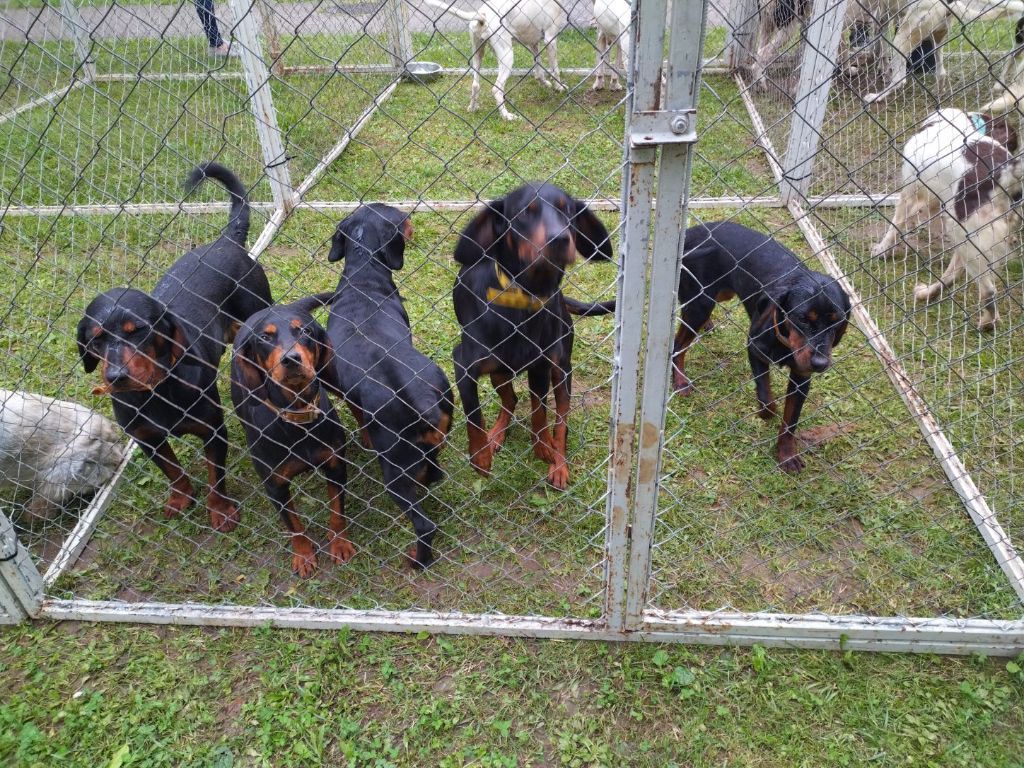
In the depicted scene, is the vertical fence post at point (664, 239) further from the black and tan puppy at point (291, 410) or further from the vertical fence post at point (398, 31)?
the vertical fence post at point (398, 31)

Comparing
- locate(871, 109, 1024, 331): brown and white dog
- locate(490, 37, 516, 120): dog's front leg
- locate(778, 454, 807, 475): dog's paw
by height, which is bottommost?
locate(778, 454, 807, 475): dog's paw

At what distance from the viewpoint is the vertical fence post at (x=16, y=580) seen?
2.55 metres

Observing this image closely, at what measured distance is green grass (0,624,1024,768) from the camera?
7.52 ft

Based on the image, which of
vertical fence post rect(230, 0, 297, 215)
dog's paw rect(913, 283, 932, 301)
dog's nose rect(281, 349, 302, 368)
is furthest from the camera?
vertical fence post rect(230, 0, 297, 215)

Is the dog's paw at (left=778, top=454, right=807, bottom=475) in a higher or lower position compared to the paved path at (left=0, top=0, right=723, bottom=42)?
lower

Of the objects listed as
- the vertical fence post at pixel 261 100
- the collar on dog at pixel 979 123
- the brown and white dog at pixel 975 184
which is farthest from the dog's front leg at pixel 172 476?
the collar on dog at pixel 979 123

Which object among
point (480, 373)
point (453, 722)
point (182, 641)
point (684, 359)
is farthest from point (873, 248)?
point (182, 641)

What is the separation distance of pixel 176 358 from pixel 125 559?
3.07 ft

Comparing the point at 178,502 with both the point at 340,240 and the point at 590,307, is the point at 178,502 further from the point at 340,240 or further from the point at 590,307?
the point at 590,307

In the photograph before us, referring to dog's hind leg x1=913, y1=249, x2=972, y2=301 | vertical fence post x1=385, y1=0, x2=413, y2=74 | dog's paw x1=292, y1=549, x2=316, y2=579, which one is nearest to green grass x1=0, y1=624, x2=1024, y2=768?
dog's paw x1=292, y1=549, x2=316, y2=579

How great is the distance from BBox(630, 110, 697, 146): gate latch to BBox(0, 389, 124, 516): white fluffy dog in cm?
267

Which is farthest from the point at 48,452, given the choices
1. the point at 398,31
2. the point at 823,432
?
the point at 398,31

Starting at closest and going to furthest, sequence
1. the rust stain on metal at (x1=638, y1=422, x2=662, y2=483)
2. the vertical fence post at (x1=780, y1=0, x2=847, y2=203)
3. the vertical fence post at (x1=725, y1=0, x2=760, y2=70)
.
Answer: the rust stain on metal at (x1=638, y1=422, x2=662, y2=483)
the vertical fence post at (x1=780, y1=0, x2=847, y2=203)
the vertical fence post at (x1=725, y1=0, x2=760, y2=70)

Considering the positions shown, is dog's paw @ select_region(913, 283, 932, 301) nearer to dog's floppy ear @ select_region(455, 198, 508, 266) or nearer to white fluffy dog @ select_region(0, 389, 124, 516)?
dog's floppy ear @ select_region(455, 198, 508, 266)
